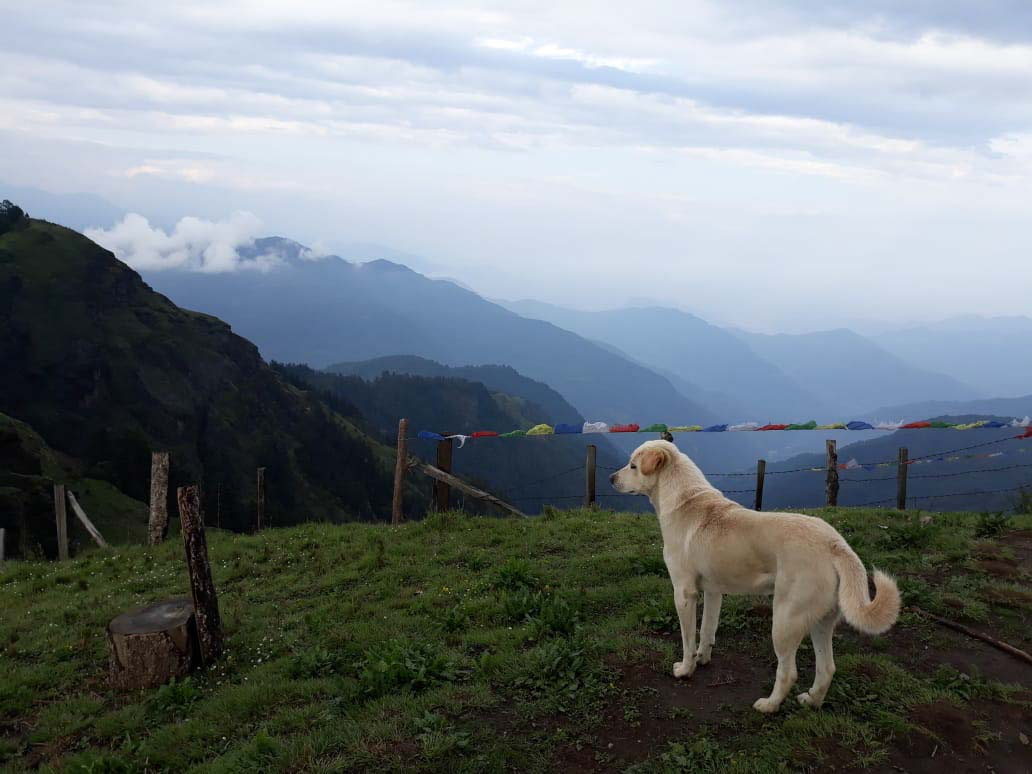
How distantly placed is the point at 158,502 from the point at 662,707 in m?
12.7

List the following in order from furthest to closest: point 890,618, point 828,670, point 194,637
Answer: point 194,637 → point 828,670 → point 890,618

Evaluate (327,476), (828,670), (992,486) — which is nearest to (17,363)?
(327,476)

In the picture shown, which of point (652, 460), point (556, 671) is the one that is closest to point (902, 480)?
point (652, 460)

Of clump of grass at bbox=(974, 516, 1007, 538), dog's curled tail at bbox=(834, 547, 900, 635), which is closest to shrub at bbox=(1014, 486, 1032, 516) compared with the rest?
clump of grass at bbox=(974, 516, 1007, 538)

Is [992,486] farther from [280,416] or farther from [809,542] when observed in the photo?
[809,542]

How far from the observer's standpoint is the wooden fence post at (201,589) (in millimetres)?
8547

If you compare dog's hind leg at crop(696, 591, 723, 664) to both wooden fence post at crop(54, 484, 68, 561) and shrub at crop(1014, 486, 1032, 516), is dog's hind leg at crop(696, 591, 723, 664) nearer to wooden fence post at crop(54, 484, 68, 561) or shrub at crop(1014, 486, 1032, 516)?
wooden fence post at crop(54, 484, 68, 561)

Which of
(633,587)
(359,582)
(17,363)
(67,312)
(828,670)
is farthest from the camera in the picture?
(67,312)

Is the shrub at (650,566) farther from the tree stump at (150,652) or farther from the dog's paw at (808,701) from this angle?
the tree stump at (150,652)

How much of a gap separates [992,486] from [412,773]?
179 m

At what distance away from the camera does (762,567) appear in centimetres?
604

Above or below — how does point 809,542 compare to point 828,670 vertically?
above

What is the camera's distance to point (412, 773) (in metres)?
5.70

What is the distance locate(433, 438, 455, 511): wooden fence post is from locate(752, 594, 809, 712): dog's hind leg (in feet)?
30.5
